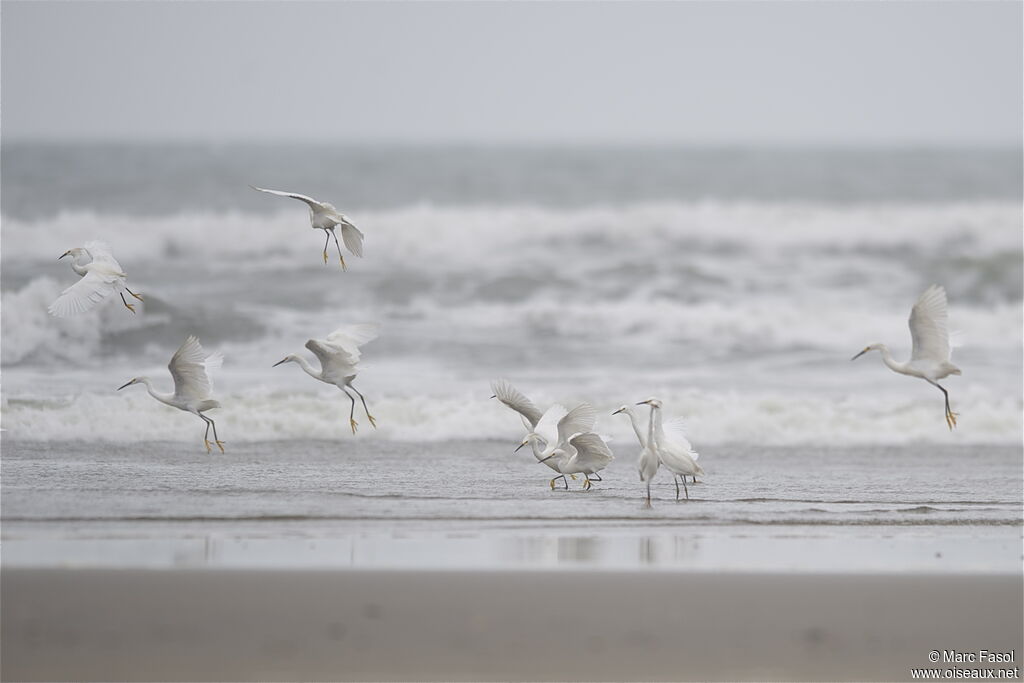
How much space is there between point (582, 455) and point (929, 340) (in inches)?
106

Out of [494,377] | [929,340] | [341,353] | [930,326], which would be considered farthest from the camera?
[494,377]

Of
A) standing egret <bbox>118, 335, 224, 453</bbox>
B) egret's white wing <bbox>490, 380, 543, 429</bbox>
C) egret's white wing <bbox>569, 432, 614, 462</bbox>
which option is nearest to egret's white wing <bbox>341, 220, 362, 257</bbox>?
standing egret <bbox>118, 335, 224, 453</bbox>

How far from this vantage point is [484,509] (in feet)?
27.5

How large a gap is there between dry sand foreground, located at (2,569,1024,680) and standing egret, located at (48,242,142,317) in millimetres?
3652

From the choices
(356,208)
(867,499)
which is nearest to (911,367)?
(867,499)

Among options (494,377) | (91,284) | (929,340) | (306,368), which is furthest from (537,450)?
(494,377)

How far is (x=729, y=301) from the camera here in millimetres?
18672

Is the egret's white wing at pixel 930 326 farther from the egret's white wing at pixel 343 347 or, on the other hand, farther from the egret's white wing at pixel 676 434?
the egret's white wing at pixel 343 347

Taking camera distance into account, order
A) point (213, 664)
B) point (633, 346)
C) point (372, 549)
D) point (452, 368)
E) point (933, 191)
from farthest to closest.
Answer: point (933, 191)
point (633, 346)
point (452, 368)
point (372, 549)
point (213, 664)

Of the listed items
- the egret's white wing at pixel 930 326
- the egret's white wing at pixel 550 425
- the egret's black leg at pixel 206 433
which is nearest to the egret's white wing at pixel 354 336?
the egret's black leg at pixel 206 433

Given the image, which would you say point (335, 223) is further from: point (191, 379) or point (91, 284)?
point (91, 284)

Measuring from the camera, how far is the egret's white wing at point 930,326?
890 cm

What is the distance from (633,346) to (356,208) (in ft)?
42.2

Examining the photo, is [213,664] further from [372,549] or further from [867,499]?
[867,499]
